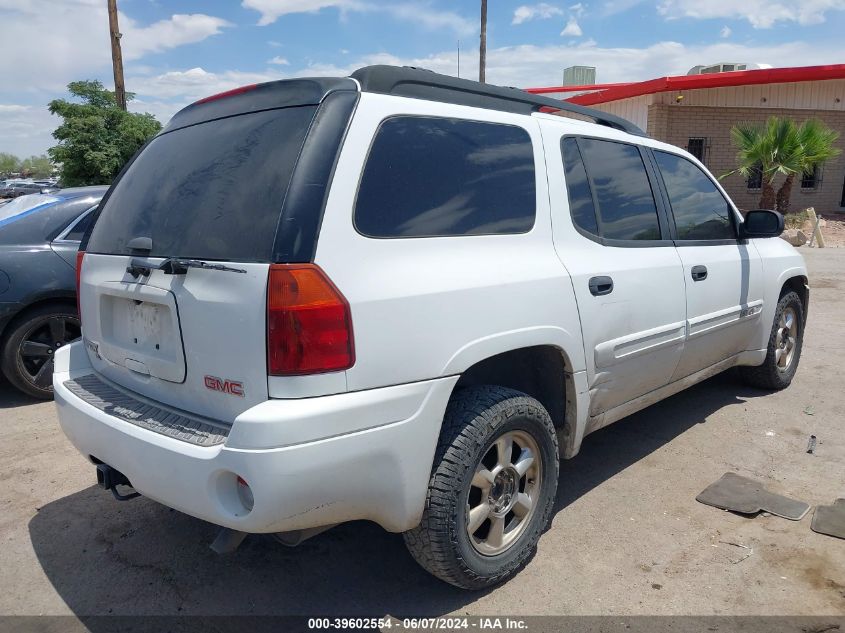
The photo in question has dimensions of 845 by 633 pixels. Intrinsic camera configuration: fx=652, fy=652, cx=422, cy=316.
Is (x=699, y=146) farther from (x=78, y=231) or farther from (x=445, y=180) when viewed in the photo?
(x=445, y=180)

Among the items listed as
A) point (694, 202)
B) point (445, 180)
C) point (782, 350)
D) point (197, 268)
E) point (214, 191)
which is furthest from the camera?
point (782, 350)

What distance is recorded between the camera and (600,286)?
3.05 m

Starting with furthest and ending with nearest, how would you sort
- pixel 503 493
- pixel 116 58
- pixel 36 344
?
pixel 116 58 → pixel 36 344 → pixel 503 493

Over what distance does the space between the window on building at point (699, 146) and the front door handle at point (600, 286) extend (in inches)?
700

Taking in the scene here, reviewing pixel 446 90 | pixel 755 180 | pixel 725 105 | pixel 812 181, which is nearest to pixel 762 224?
pixel 446 90

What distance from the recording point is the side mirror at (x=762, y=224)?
4258 millimetres

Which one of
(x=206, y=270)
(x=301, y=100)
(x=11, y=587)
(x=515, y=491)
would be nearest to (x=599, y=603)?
(x=515, y=491)

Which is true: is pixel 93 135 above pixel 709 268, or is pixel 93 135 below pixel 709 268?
above

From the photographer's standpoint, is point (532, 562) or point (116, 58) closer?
point (532, 562)

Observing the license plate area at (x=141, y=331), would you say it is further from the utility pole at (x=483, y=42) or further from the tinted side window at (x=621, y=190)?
the utility pole at (x=483, y=42)

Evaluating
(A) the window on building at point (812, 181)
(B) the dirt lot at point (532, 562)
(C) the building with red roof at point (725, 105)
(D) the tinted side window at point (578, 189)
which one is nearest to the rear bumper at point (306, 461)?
(B) the dirt lot at point (532, 562)

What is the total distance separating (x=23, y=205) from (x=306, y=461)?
15.9 ft

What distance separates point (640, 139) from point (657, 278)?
896mm

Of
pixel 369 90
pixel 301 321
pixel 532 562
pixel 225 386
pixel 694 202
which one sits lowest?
pixel 532 562
